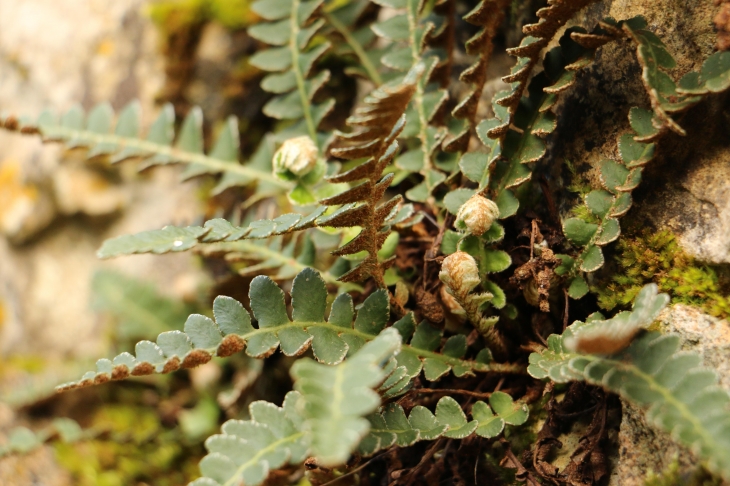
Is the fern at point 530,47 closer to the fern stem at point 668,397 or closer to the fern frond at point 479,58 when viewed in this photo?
the fern frond at point 479,58

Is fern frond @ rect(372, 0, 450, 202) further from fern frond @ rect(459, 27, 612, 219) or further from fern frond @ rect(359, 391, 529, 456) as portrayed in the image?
fern frond @ rect(359, 391, 529, 456)

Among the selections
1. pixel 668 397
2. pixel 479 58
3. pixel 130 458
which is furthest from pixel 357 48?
pixel 130 458

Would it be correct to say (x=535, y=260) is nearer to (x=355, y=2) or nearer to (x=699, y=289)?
(x=699, y=289)

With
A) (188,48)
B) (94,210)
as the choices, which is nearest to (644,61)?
(188,48)

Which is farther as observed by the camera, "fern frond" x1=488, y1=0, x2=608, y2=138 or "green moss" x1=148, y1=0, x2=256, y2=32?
"green moss" x1=148, y1=0, x2=256, y2=32

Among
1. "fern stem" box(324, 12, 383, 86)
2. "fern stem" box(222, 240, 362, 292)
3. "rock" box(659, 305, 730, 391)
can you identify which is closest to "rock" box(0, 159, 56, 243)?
"fern stem" box(222, 240, 362, 292)
